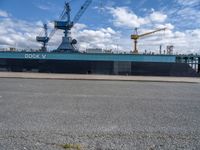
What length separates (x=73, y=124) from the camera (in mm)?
6480

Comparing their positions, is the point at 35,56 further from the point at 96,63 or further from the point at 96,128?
the point at 96,128

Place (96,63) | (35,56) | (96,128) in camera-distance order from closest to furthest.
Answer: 1. (96,128)
2. (96,63)
3. (35,56)

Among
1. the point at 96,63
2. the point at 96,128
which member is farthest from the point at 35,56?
the point at 96,128

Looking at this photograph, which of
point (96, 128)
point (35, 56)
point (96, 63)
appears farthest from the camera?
point (35, 56)

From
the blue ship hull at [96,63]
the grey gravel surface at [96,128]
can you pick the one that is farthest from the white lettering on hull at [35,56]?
the grey gravel surface at [96,128]

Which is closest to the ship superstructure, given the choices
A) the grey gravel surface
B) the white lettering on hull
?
the white lettering on hull

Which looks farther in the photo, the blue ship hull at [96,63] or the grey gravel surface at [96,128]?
the blue ship hull at [96,63]

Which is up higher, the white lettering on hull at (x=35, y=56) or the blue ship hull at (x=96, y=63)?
the white lettering on hull at (x=35, y=56)

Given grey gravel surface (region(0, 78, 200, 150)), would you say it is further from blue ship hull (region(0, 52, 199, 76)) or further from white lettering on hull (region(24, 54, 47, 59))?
white lettering on hull (region(24, 54, 47, 59))

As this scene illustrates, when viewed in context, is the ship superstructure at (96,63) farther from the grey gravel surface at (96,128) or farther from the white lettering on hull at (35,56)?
the grey gravel surface at (96,128)

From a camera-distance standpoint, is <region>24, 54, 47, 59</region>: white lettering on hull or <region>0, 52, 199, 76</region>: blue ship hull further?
<region>24, 54, 47, 59</region>: white lettering on hull

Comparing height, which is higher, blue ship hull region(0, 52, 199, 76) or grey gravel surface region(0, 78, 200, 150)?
blue ship hull region(0, 52, 199, 76)

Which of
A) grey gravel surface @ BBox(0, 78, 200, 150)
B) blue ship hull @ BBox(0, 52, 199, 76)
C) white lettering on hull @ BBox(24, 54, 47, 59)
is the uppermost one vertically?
white lettering on hull @ BBox(24, 54, 47, 59)

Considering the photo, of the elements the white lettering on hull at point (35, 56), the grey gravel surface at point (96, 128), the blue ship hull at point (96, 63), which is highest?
the white lettering on hull at point (35, 56)
